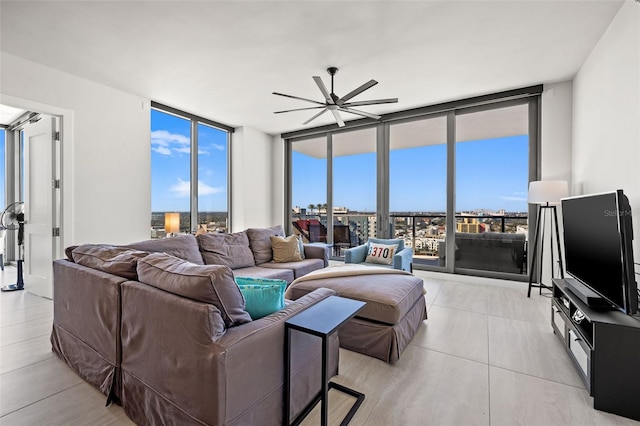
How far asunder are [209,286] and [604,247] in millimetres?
2422

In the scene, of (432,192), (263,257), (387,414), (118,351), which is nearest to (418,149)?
(432,192)

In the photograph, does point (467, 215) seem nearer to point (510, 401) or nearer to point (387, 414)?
point (510, 401)

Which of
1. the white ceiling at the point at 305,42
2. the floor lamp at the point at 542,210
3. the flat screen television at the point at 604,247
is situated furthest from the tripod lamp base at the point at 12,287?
the floor lamp at the point at 542,210

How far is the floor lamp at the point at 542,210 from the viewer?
11.0ft

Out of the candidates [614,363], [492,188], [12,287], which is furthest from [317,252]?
[12,287]

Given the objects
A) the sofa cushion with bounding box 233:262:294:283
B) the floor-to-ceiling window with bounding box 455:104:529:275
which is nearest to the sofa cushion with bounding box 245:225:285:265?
the sofa cushion with bounding box 233:262:294:283

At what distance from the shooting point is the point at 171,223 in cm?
446

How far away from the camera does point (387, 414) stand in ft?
5.26

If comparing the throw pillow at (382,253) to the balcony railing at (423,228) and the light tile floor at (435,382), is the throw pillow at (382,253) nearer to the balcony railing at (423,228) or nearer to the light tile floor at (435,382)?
the balcony railing at (423,228)

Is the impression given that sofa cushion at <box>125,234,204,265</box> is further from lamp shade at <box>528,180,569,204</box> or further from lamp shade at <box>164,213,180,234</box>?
lamp shade at <box>528,180,569,204</box>

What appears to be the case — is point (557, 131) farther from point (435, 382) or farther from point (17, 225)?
point (17, 225)

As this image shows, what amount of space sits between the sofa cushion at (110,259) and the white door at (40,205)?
213 centimetres

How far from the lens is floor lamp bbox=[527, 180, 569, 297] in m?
3.36

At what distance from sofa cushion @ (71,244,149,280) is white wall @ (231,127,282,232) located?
372cm
